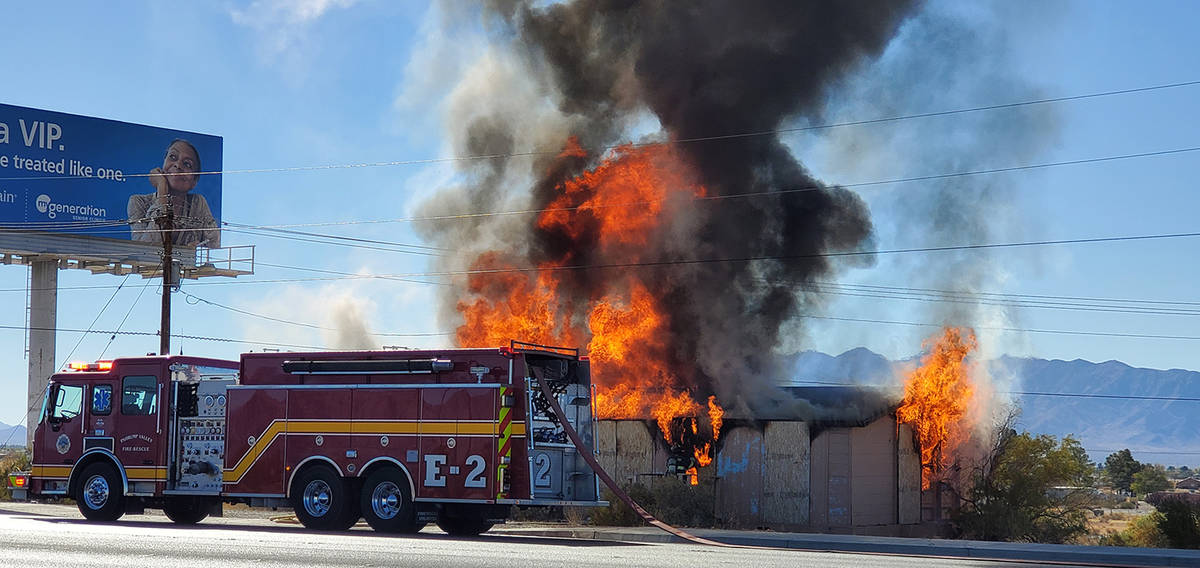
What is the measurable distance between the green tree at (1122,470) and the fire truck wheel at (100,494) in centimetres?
7797

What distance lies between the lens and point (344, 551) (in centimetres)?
1675

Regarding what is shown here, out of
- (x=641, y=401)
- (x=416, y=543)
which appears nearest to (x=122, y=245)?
(x=641, y=401)

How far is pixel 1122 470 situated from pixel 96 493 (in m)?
83.5

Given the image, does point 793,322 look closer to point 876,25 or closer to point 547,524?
point 876,25

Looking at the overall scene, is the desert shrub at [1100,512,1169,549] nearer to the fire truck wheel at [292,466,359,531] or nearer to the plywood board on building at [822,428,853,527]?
the plywood board on building at [822,428,853,527]

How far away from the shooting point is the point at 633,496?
27625mm

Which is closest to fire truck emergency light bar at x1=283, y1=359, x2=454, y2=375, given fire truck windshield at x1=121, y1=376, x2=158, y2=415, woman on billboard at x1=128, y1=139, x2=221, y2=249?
fire truck windshield at x1=121, y1=376, x2=158, y2=415

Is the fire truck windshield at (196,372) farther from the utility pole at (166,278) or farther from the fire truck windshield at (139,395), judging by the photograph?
the utility pole at (166,278)

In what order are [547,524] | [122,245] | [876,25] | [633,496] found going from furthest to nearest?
[122,245] < [876,25] < [633,496] < [547,524]

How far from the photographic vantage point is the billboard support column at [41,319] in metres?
46.3

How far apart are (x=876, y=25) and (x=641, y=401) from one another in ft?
41.0

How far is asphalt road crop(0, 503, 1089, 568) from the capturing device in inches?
601

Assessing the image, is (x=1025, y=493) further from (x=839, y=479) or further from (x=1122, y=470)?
(x=1122, y=470)

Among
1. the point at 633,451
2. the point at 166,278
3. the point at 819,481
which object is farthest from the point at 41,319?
the point at 819,481
